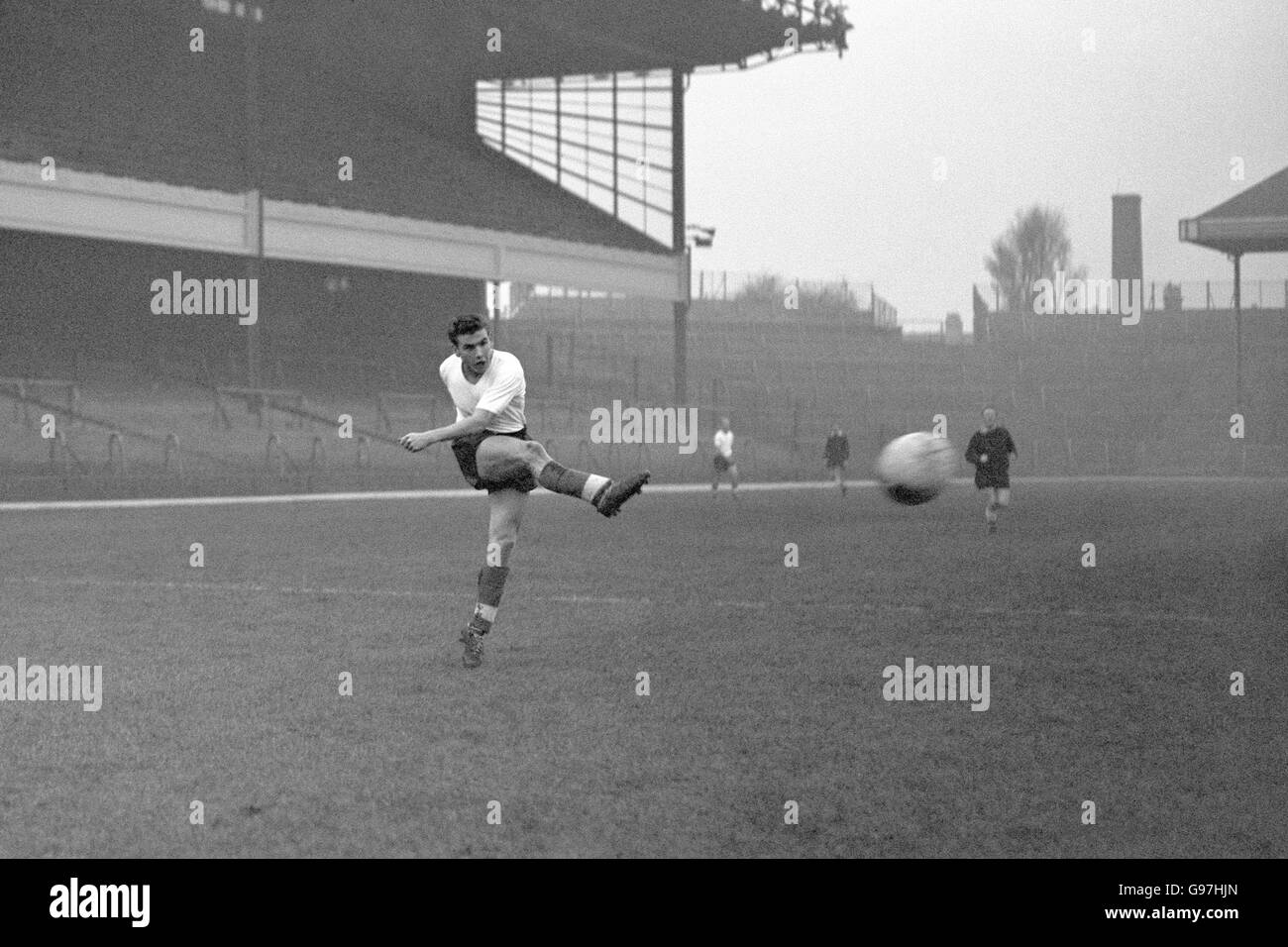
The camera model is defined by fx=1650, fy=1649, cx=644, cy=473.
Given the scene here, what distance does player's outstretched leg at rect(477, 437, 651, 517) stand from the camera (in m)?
9.62

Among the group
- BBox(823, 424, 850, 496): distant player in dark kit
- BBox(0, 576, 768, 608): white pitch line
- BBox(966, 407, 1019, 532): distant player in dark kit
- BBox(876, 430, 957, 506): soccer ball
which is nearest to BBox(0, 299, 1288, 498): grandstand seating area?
BBox(823, 424, 850, 496): distant player in dark kit

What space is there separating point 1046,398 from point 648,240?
59.9 ft

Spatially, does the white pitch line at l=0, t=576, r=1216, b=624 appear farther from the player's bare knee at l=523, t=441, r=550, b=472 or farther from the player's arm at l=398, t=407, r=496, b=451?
the player's arm at l=398, t=407, r=496, b=451

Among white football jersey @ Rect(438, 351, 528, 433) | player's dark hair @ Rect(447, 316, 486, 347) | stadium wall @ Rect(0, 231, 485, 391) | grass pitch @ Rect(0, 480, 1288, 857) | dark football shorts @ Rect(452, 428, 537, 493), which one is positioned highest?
stadium wall @ Rect(0, 231, 485, 391)

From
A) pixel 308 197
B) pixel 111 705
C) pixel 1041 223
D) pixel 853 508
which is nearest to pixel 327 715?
pixel 111 705

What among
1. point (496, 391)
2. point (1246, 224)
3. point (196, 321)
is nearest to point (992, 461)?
point (496, 391)

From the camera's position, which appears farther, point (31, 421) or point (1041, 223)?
point (1041, 223)

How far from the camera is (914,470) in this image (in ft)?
41.6

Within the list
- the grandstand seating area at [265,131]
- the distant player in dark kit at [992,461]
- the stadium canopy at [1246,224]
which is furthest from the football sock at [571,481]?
the stadium canopy at [1246,224]

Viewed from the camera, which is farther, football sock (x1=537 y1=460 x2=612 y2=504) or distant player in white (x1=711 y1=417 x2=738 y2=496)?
distant player in white (x1=711 y1=417 x2=738 y2=496)

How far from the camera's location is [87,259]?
3794 centimetres

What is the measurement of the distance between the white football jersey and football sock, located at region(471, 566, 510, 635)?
88 cm

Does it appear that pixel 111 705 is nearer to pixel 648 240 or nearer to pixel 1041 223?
pixel 648 240
